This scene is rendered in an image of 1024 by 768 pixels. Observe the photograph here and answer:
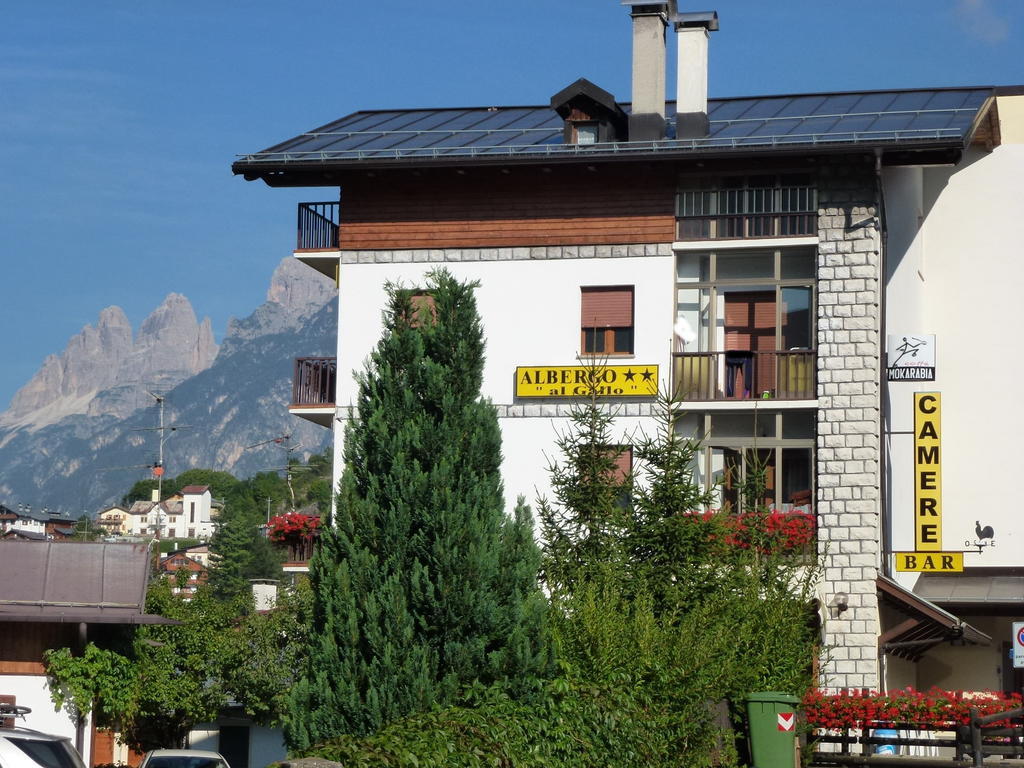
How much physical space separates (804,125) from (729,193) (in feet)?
7.94

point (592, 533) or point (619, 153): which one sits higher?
point (619, 153)

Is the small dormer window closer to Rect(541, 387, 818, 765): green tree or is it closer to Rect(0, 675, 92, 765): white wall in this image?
Rect(541, 387, 818, 765): green tree

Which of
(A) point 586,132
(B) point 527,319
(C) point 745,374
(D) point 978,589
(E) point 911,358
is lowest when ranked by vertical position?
(D) point 978,589

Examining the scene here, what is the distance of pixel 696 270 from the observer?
30172 millimetres

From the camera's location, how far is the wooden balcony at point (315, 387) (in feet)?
103

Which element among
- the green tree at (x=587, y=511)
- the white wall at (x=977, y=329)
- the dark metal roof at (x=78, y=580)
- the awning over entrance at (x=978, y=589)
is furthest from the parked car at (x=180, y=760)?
the white wall at (x=977, y=329)

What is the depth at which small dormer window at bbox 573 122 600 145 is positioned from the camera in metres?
31.3

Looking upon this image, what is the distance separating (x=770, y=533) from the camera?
26703mm

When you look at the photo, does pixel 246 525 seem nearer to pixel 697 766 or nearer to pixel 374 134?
pixel 374 134

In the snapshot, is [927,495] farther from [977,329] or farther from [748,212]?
[977,329]

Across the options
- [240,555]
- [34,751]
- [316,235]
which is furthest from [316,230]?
[240,555]

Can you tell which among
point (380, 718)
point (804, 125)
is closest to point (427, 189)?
point (804, 125)

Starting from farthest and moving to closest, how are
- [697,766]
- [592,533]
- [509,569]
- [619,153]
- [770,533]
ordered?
[619,153], [770,533], [592,533], [697,766], [509,569]

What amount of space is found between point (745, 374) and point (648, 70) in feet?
21.7
